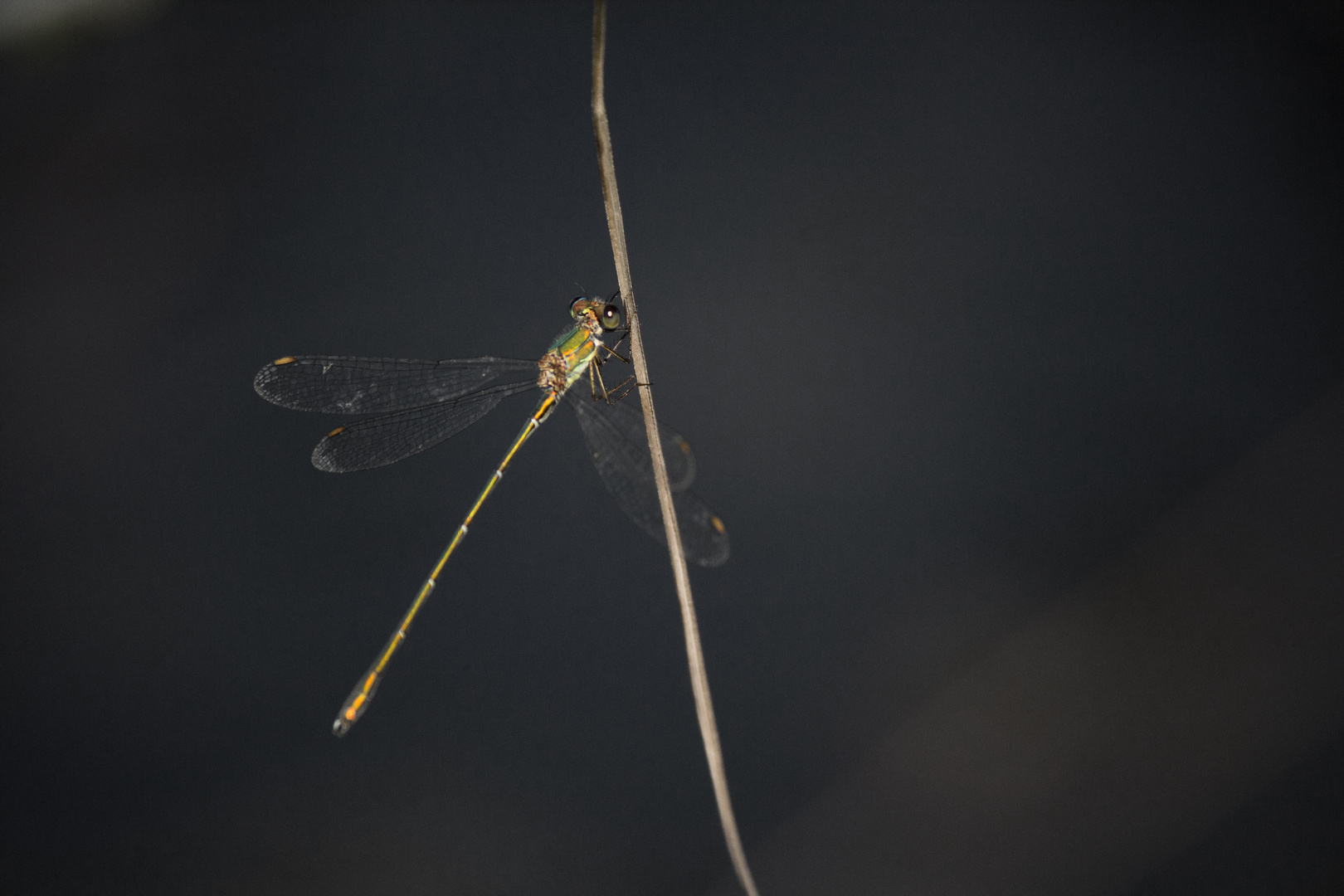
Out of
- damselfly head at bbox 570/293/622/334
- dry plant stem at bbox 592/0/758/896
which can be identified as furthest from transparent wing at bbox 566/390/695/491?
dry plant stem at bbox 592/0/758/896

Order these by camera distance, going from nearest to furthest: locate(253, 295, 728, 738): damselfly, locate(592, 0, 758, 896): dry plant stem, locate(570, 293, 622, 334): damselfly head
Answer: locate(592, 0, 758, 896): dry plant stem < locate(570, 293, 622, 334): damselfly head < locate(253, 295, 728, 738): damselfly

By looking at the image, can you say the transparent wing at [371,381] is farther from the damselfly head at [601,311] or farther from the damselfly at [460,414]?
the damselfly head at [601,311]

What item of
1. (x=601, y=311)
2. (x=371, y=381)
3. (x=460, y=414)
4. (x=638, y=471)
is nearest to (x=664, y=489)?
(x=601, y=311)

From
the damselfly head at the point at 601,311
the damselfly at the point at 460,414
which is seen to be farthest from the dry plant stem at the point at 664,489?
the damselfly at the point at 460,414

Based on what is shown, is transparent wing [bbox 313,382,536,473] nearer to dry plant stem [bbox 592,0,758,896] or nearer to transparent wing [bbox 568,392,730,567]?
transparent wing [bbox 568,392,730,567]

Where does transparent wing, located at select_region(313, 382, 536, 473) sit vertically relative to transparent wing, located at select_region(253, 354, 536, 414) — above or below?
below
